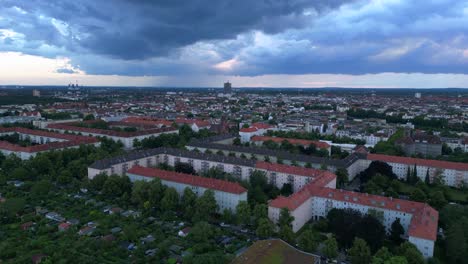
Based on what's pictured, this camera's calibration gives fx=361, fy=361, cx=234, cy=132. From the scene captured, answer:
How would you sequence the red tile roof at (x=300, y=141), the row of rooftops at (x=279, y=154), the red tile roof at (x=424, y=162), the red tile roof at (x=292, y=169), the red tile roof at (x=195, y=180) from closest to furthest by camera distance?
the red tile roof at (x=195, y=180) → the red tile roof at (x=292, y=169) → the red tile roof at (x=424, y=162) → the row of rooftops at (x=279, y=154) → the red tile roof at (x=300, y=141)

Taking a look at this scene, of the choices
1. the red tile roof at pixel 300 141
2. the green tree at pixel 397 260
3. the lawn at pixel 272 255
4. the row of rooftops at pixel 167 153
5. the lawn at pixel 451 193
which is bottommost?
the lawn at pixel 451 193

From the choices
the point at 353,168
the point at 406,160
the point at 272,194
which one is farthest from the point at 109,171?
the point at 406,160

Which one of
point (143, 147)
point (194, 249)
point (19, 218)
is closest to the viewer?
point (194, 249)

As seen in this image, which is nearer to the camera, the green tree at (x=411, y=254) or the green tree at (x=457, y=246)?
the green tree at (x=411, y=254)

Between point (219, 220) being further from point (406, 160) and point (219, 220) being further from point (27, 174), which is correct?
point (406, 160)

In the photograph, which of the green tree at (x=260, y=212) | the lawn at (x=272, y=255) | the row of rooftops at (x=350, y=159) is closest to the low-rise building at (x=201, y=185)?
the green tree at (x=260, y=212)

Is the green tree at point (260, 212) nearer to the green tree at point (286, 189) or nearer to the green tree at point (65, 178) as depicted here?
the green tree at point (286, 189)

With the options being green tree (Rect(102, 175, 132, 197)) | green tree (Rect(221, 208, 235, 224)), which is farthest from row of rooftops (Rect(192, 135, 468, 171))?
green tree (Rect(102, 175, 132, 197))
